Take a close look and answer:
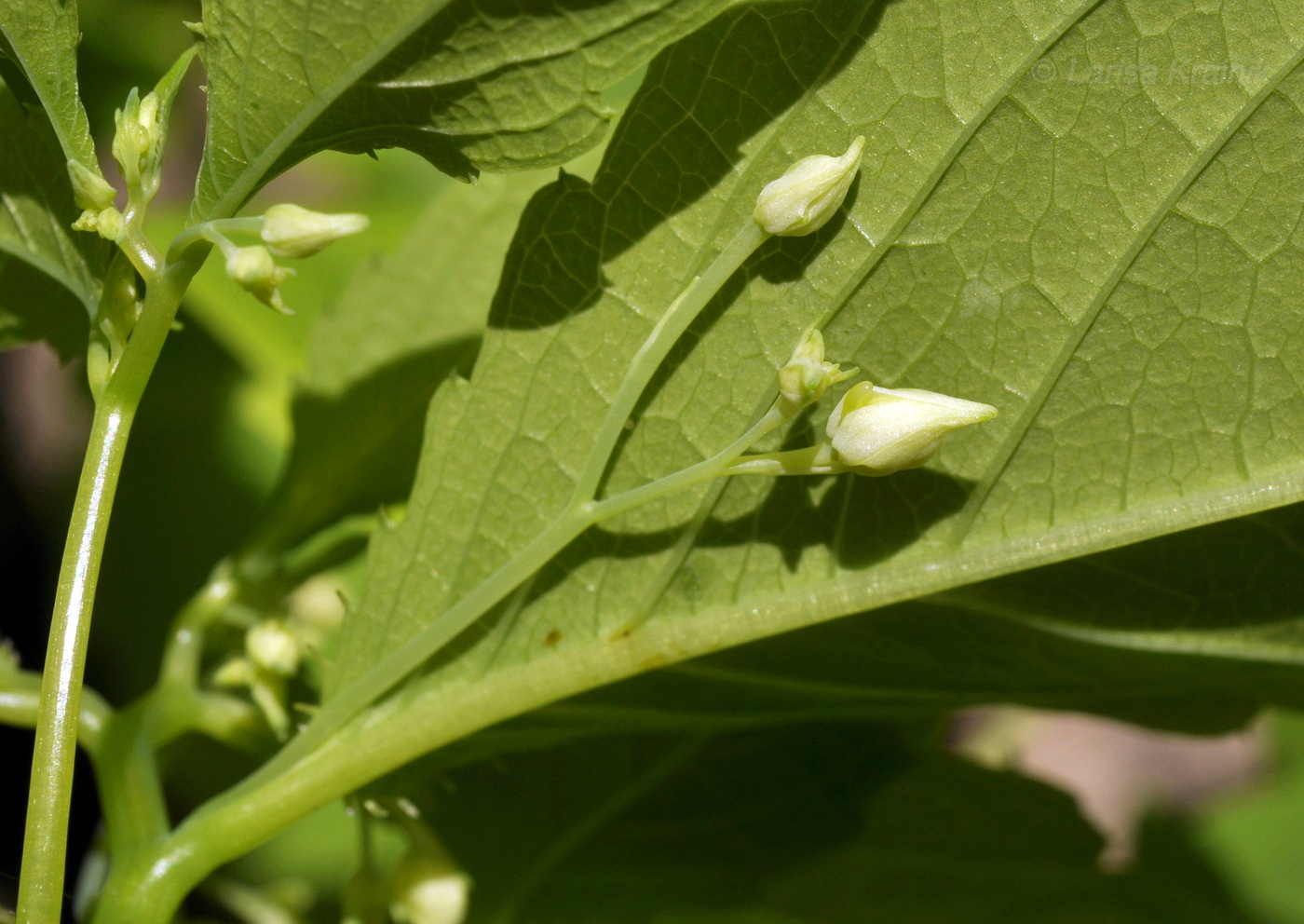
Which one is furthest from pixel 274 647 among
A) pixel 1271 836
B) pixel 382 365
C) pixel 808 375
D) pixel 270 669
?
pixel 1271 836

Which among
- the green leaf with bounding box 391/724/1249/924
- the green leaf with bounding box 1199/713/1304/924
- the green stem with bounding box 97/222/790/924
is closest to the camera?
the green stem with bounding box 97/222/790/924

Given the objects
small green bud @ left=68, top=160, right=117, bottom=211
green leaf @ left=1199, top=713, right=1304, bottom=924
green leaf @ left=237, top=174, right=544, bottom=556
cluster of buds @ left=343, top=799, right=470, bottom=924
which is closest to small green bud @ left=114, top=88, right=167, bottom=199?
small green bud @ left=68, top=160, right=117, bottom=211

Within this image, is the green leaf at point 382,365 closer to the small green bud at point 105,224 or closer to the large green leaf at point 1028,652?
the large green leaf at point 1028,652

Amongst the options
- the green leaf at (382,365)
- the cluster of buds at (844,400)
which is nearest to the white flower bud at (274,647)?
the green leaf at (382,365)

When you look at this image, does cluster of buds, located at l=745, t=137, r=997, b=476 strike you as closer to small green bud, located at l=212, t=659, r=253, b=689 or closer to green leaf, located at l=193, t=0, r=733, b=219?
green leaf, located at l=193, t=0, r=733, b=219

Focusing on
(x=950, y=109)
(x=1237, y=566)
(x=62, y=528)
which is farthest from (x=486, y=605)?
(x=62, y=528)

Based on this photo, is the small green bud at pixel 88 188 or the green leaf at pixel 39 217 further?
the green leaf at pixel 39 217

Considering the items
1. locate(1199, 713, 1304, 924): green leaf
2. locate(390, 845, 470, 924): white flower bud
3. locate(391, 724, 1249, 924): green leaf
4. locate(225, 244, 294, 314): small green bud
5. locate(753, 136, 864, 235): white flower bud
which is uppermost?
locate(225, 244, 294, 314): small green bud
